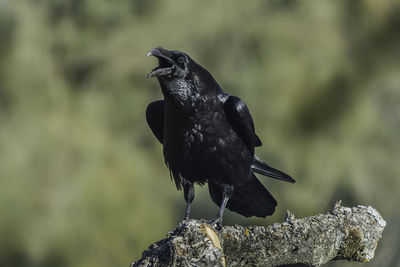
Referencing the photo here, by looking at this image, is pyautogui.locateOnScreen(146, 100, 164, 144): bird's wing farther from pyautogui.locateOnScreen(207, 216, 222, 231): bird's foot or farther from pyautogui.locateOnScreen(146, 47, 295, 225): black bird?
pyautogui.locateOnScreen(207, 216, 222, 231): bird's foot

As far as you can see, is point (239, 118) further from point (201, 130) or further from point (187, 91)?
point (187, 91)

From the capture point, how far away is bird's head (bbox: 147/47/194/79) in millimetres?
2732

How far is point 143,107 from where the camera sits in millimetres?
6422

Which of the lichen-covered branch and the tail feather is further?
the tail feather

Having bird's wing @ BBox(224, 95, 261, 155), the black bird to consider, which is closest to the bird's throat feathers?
the black bird

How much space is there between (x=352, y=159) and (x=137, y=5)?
280cm

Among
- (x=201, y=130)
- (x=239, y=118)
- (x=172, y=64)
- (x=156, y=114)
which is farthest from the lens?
(x=156, y=114)

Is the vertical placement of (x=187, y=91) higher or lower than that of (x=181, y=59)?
lower

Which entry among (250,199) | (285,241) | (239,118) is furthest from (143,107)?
(285,241)

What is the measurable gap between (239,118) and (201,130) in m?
0.23

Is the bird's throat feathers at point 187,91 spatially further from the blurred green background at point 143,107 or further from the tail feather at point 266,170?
the blurred green background at point 143,107

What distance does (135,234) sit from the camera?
5426 mm

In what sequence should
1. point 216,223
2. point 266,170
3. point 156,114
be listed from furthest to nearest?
point 156,114 → point 266,170 → point 216,223

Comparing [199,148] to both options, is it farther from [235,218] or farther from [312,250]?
[235,218]
